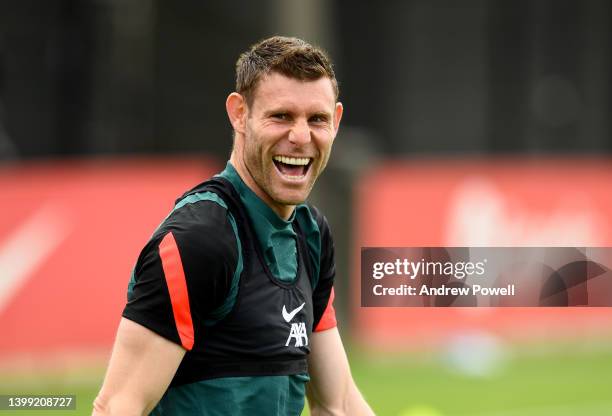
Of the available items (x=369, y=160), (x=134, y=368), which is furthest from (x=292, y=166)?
(x=369, y=160)

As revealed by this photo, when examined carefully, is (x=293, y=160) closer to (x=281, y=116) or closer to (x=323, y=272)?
(x=281, y=116)

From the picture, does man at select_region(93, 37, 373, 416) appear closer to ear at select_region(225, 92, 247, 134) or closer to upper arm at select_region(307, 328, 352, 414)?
ear at select_region(225, 92, 247, 134)

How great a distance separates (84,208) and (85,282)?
686mm

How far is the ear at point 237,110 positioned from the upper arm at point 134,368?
65 cm

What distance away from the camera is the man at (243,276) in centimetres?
339

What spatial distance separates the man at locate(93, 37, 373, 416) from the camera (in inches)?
133

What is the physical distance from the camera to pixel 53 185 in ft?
40.1

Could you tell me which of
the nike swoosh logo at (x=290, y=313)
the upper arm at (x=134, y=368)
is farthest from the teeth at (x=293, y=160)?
the upper arm at (x=134, y=368)

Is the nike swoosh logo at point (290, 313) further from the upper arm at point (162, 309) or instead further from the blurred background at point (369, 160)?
the blurred background at point (369, 160)

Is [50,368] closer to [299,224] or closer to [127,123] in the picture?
[127,123]

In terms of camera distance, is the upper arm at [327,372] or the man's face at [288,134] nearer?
the man's face at [288,134]

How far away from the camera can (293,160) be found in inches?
144

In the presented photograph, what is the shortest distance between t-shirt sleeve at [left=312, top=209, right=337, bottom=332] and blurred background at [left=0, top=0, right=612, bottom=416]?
5085 mm

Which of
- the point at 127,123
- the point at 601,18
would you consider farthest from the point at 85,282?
the point at 601,18
